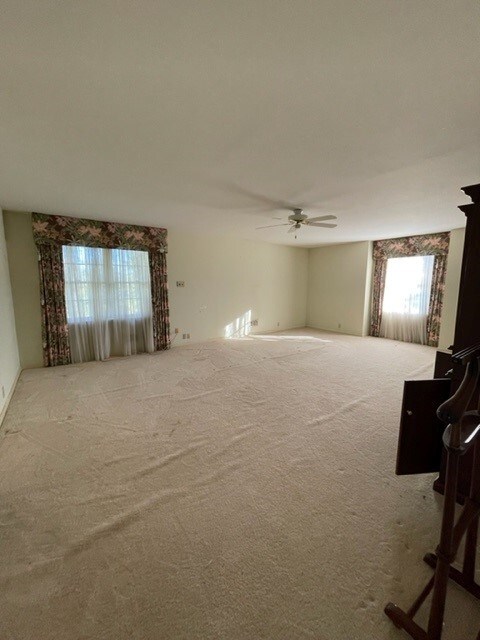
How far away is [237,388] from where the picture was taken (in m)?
3.37

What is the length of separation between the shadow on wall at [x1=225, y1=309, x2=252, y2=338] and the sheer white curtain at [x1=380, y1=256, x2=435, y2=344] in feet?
10.4

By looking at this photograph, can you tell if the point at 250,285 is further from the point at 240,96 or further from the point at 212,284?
the point at 240,96

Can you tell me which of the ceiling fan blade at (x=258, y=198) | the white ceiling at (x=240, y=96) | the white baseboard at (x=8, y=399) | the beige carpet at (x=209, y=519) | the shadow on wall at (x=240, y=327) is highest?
the white ceiling at (x=240, y=96)

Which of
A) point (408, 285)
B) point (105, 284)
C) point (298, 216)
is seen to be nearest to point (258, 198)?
point (298, 216)

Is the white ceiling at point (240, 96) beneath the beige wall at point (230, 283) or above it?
above

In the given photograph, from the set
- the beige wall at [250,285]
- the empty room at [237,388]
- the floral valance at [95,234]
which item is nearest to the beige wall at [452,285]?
the beige wall at [250,285]

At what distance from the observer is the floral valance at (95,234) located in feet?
13.0

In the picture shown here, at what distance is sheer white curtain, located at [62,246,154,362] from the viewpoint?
430 cm

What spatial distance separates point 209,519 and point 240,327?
5.06 meters

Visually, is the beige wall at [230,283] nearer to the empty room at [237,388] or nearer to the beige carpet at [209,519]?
the empty room at [237,388]

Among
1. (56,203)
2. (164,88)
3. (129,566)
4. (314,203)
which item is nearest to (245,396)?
(129,566)

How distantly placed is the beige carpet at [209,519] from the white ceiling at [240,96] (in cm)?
233

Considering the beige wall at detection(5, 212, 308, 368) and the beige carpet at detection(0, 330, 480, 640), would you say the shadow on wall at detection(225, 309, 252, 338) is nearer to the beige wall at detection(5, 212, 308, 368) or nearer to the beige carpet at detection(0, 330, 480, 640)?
the beige wall at detection(5, 212, 308, 368)

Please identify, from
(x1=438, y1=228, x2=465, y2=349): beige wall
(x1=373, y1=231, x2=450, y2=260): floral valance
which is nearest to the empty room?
(x1=438, y1=228, x2=465, y2=349): beige wall
